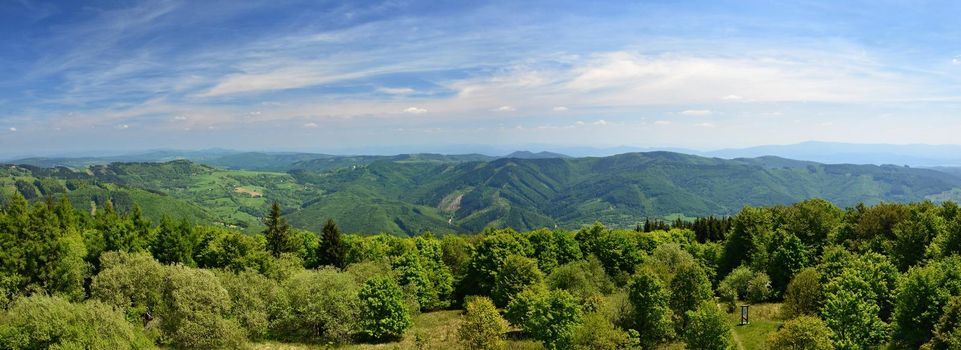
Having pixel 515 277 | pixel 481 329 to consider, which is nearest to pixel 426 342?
pixel 481 329

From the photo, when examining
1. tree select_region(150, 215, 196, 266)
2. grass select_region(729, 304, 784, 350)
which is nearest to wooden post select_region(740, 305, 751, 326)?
grass select_region(729, 304, 784, 350)

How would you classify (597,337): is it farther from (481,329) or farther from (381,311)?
(381,311)

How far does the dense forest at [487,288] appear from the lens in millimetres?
33219

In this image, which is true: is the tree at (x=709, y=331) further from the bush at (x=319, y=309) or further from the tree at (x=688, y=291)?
the bush at (x=319, y=309)

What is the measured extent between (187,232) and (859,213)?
299 ft

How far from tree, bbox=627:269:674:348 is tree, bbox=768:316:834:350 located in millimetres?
9084

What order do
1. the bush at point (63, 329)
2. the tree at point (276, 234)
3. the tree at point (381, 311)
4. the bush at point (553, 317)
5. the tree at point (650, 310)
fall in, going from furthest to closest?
the tree at point (276, 234), the tree at point (381, 311), the tree at point (650, 310), the bush at point (553, 317), the bush at point (63, 329)

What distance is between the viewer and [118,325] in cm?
3005

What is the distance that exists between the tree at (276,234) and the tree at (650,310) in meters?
47.3

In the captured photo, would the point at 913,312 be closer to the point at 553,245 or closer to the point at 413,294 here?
the point at 553,245

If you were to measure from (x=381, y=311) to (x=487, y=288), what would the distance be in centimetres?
1844

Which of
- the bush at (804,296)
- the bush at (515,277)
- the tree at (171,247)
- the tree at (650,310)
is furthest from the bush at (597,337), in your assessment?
the tree at (171,247)

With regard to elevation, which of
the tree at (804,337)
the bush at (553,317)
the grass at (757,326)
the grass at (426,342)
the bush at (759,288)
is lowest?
the grass at (426,342)

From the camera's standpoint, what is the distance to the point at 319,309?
44250mm
